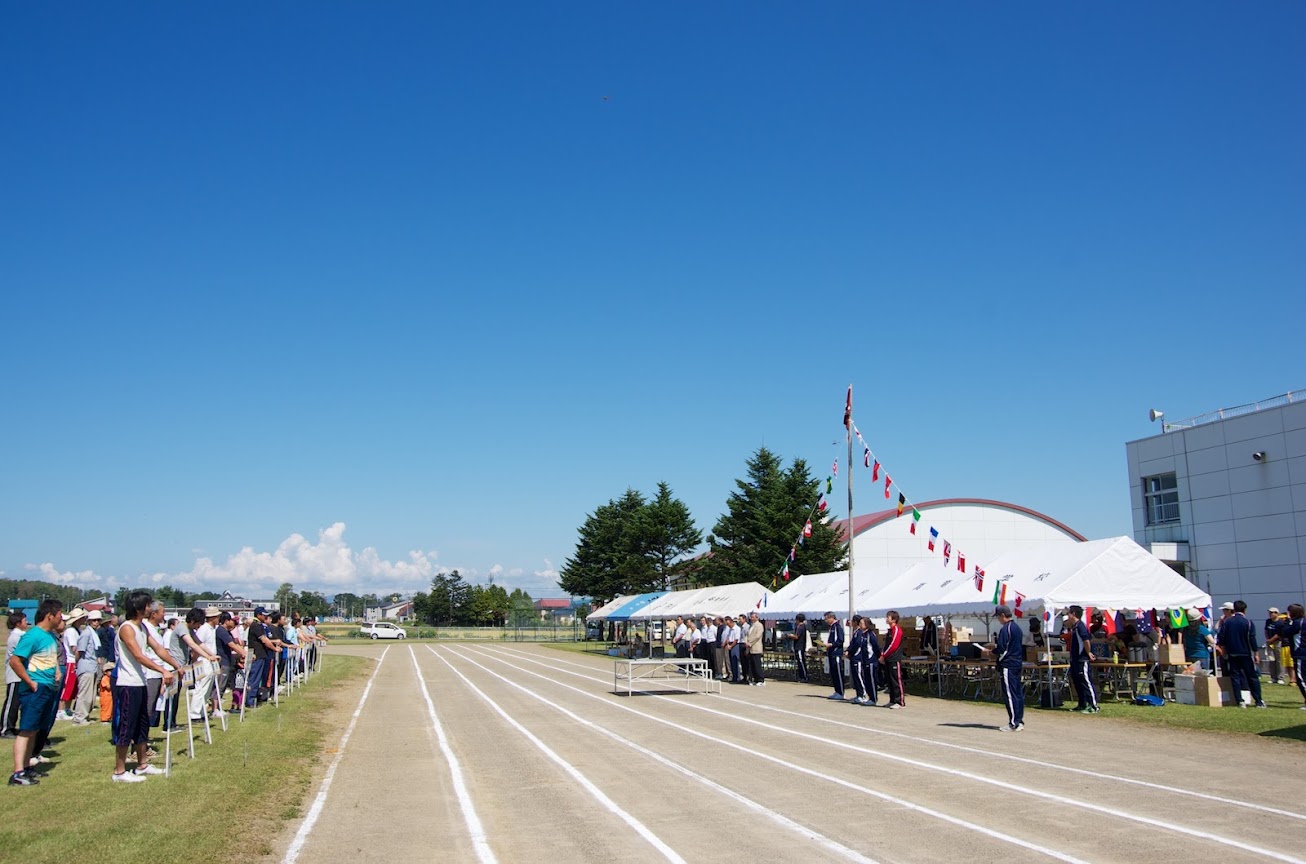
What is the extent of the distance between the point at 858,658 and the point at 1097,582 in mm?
5343

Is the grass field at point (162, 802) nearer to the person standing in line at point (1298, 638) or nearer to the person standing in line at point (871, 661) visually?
the person standing in line at point (871, 661)

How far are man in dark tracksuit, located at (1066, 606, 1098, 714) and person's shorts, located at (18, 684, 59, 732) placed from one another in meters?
16.3

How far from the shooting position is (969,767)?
1104cm

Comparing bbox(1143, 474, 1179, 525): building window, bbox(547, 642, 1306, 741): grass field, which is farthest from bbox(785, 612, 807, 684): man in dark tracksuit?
bbox(1143, 474, 1179, 525): building window

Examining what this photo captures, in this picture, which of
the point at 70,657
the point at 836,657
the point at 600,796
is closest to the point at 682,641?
the point at 836,657

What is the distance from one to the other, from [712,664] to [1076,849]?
21.9 m

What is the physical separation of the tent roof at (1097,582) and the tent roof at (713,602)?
11.4 metres

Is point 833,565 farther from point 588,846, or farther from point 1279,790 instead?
point 588,846

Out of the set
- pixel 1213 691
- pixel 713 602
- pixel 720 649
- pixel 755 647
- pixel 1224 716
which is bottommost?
pixel 1224 716

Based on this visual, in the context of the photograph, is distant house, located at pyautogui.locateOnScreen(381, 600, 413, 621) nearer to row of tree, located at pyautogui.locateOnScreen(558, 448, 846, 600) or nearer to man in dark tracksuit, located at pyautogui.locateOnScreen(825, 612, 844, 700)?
row of tree, located at pyautogui.locateOnScreen(558, 448, 846, 600)

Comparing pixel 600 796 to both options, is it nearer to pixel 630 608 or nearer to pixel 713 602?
pixel 713 602

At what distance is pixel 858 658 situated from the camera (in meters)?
19.7

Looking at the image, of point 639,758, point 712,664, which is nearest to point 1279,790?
point 639,758

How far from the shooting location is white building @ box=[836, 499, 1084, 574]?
177ft
